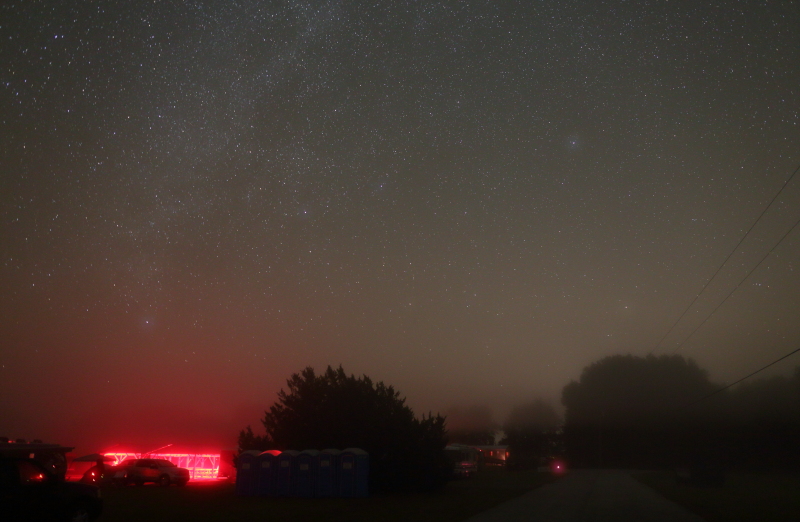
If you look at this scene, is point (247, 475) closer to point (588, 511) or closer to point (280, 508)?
point (280, 508)

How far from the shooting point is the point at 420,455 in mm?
32500

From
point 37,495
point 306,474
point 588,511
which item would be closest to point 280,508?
point 306,474

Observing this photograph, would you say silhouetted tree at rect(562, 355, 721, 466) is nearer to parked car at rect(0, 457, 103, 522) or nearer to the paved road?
the paved road

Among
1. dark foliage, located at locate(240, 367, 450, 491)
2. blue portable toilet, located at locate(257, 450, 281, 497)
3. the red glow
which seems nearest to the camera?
blue portable toilet, located at locate(257, 450, 281, 497)

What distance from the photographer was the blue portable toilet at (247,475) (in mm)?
27969

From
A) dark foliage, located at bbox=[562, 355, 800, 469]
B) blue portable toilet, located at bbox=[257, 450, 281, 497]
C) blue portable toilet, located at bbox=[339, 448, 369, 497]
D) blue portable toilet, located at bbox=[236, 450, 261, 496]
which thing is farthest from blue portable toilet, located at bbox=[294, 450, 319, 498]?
dark foliage, located at bbox=[562, 355, 800, 469]

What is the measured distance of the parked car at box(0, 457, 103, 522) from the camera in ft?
39.7

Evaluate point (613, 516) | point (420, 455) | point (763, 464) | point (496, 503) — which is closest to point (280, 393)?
point (420, 455)

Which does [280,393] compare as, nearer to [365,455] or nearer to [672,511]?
[365,455]

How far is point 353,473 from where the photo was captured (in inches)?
1123

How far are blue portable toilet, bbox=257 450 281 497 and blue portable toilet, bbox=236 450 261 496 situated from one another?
0.22 m

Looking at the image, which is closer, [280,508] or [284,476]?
[280,508]

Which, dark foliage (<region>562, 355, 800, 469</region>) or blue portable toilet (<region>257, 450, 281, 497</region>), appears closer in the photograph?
blue portable toilet (<region>257, 450, 281, 497</region>)

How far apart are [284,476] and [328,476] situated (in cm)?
210
